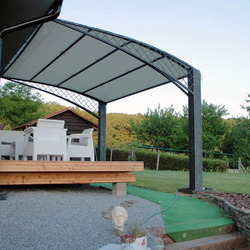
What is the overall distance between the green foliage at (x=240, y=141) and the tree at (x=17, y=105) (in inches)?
667

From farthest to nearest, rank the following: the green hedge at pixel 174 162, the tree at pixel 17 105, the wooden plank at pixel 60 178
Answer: the tree at pixel 17 105, the green hedge at pixel 174 162, the wooden plank at pixel 60 178

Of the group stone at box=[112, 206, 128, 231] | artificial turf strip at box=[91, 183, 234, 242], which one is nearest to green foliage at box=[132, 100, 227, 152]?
artificial turf strip at box=[91, 183, 234, 242]

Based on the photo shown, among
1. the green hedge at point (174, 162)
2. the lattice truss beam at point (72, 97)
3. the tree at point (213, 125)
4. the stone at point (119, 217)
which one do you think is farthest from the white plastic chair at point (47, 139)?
the tree at point (213, 125)

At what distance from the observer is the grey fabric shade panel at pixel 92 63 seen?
4621mm

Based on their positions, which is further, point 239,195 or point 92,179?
point 239,195

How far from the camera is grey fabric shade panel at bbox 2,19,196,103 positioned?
462 centimetres

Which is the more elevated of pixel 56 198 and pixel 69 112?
pixel 69 112

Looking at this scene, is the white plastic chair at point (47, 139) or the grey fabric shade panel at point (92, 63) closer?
the white plastic chair at point (47, 139)

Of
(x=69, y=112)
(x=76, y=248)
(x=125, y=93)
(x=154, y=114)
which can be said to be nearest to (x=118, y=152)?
(x=69, y=112)

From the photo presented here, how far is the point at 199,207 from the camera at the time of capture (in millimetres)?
3945

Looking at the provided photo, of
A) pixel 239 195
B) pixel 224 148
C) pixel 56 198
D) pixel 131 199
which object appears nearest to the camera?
pixel 56 198

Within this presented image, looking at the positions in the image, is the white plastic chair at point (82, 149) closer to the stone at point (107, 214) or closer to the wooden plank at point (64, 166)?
the wooden plank at point (64, 166)

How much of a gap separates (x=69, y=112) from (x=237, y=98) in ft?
55.5

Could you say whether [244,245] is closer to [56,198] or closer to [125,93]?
[56,198]
